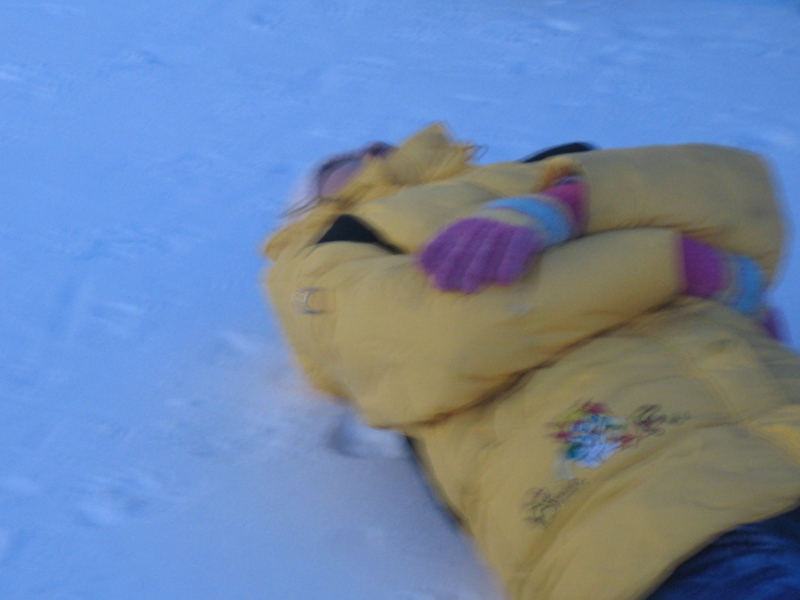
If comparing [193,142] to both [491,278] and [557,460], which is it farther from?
[557,460]

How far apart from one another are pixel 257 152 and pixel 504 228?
A: 4.37ft

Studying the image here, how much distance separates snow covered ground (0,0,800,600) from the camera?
1256mm

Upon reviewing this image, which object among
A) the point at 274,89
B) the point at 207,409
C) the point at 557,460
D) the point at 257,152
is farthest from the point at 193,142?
the point at 557,460

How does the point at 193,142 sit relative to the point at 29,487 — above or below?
above

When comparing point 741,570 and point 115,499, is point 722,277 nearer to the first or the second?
point 741,570

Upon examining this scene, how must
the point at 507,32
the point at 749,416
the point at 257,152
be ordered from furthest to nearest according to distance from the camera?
the point at 507,32, the point at 257,152, the point at 749,416

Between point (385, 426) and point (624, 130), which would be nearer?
point (385, 426)

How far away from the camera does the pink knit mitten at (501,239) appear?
1.11m

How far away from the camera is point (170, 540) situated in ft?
4.13

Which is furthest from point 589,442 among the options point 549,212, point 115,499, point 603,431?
point 115,499

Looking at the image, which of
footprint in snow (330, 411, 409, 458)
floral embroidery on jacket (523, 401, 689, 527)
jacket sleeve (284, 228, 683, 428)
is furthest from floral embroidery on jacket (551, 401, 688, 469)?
footprint in snow (330, 411, 409, 458)

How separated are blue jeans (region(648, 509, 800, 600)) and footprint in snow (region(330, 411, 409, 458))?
54 cm

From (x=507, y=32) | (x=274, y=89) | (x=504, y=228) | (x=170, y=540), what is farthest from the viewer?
(x=507, y=32)

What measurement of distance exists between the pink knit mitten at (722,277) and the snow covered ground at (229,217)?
1.52ft
